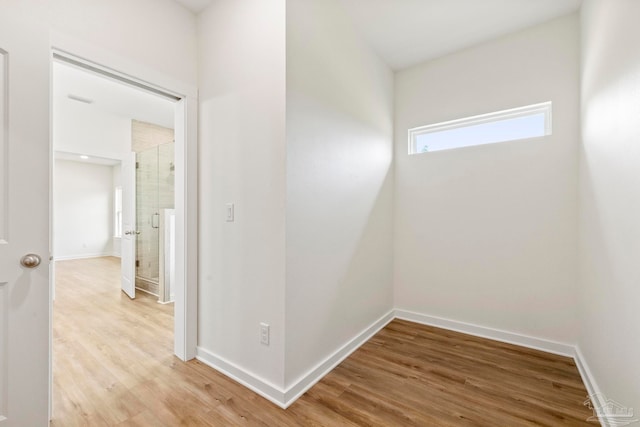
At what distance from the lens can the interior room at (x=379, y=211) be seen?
→ 1532mm

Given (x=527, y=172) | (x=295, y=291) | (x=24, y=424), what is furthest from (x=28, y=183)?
(x=527, y=172)

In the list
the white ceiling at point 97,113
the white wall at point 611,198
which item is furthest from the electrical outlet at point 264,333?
the white ceiling at point 97,113

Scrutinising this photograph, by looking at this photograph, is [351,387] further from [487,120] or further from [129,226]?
[129,226]

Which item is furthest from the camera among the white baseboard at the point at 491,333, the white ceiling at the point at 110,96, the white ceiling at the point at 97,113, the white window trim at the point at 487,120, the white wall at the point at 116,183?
the white wall at the point at 116,183

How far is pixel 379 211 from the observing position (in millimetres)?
2820

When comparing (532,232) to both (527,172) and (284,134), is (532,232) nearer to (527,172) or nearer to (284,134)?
(527,172)

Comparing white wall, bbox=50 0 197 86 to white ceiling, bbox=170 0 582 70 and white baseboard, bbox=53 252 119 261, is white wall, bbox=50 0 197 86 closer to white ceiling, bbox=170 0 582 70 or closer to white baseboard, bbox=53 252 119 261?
white ceiling, bbox=170 0 582 70

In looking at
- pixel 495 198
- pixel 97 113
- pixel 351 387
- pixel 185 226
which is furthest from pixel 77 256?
pixel 495 198

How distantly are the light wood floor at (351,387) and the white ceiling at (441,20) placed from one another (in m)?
2.83

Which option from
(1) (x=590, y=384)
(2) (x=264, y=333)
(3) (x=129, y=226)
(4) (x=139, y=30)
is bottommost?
(1) (x=590, y=384)

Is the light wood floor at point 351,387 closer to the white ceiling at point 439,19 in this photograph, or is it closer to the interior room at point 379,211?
the interior room at point 379,211

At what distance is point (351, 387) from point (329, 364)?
252mm

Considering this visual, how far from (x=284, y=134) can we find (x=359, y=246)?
49.7 inches

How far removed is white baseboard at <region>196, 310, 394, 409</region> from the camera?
5.43ft
